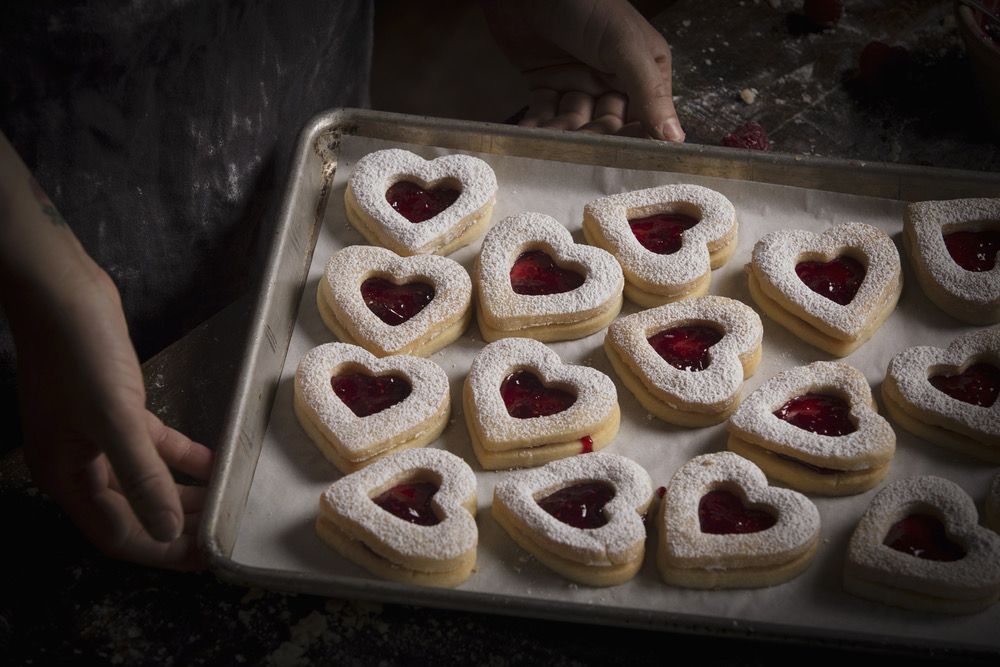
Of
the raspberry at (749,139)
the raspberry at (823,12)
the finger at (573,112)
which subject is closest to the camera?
the raspberry at (749,139)

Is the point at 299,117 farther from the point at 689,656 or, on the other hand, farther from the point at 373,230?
the point at 689,656

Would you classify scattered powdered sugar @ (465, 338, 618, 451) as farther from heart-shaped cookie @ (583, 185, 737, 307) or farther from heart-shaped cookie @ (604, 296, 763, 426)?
heart-shaped cookie @ (583, 185, 737, 307)

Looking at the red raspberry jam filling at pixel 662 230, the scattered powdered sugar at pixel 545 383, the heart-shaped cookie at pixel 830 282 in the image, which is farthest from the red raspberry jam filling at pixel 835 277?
the scattered powdered sugar at pixel 545 383

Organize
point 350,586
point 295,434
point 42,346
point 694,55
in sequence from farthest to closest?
point 694,55 → point 295,434 → point 350,586 → point 42,346

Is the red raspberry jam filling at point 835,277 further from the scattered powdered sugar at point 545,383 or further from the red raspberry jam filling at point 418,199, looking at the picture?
the red raspberry jam filling at point 418,199

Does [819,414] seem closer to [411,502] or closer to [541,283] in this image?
[541,283]

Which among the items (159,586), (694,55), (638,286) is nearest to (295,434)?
(159,586)

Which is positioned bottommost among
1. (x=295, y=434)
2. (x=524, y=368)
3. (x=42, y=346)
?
(x=295, y=434)
